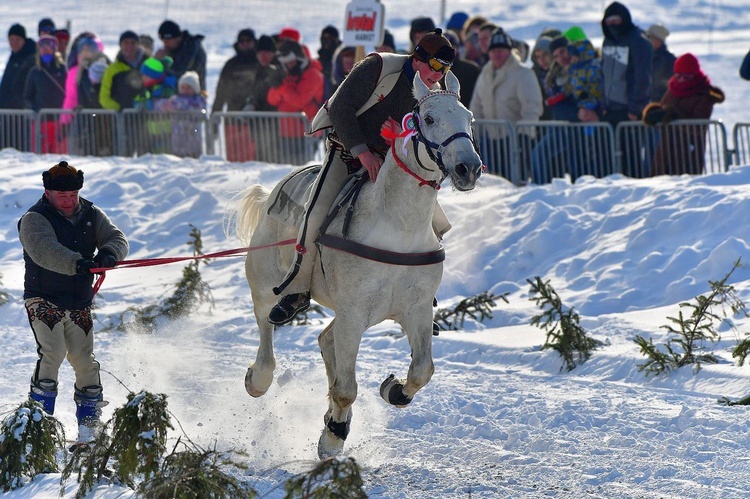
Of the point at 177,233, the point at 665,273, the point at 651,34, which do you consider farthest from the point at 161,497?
the point at 651,34

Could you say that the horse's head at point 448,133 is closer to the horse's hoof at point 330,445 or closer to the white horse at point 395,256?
the white horse at point 395,256

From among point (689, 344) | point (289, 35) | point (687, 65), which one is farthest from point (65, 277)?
point (289, 35)

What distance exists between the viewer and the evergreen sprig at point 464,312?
1038 cm

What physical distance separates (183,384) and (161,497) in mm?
4013

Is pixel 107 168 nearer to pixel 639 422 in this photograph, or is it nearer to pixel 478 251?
pixel 478 251

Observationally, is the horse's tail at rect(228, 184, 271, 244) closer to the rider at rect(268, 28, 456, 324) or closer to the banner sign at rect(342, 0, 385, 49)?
the rider at rect(268, 28, 456, 324)

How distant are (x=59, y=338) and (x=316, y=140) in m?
8.25

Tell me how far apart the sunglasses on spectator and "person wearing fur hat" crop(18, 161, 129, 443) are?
7.29 ft

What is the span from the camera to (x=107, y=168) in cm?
1544

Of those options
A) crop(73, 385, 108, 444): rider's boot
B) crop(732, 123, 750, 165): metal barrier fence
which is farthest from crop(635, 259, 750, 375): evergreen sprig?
crop(732, 123, 750, 165): metal barrier fence

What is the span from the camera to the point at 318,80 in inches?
591

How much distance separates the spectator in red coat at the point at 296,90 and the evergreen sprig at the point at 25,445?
30.0 feet

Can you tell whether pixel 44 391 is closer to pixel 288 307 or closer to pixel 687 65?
pixel 288 307

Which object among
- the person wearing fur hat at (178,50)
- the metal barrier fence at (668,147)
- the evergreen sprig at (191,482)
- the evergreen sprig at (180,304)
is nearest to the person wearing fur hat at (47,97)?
the person wearing fur hat at (178,50)
